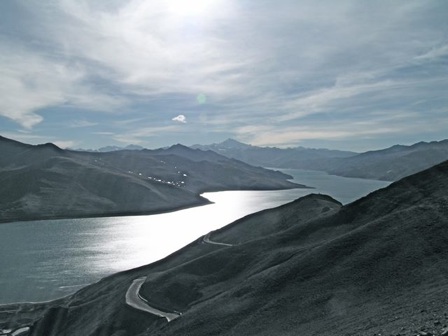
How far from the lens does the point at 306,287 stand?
208 feet

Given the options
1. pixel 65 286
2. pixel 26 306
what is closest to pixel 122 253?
pixel 65 286

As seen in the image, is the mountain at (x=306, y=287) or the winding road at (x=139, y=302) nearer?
the mountain at (x=306, y=287)

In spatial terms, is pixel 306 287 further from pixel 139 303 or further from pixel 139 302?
pixel 139 302

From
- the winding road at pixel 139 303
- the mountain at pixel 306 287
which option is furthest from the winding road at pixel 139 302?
the mountain at pixel 306 287

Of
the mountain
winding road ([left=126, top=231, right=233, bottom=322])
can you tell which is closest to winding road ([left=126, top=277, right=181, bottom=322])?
winding road ([left=126, top=231, right=233, bottom=322])

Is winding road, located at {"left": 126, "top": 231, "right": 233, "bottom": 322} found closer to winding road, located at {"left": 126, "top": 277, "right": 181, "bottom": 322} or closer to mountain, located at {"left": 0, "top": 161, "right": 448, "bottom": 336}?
winding road, located at {"left": 126, "top": 277, "right": 181, "bottom": 322}

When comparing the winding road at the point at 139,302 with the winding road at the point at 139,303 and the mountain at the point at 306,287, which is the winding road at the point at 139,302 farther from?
the mountain at the point at 306,287

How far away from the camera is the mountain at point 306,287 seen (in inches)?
2012

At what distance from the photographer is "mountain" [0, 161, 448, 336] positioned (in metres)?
51.1

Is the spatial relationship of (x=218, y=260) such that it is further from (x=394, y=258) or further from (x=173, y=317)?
(x=394, y=258)

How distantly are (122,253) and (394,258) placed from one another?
119 m

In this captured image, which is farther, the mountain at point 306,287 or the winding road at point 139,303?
the winding road at point 139,303

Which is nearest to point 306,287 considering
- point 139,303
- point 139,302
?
point 139,303

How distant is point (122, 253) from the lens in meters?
160
